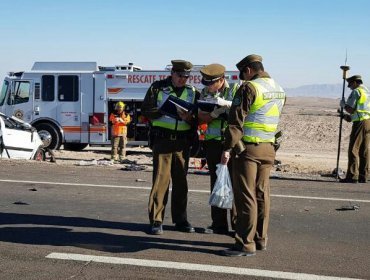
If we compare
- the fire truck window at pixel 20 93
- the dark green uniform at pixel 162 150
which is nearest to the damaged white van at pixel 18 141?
the fire truck window at pixel 20 93

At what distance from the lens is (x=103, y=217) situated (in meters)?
7.40

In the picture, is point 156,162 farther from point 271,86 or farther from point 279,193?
point 279,193

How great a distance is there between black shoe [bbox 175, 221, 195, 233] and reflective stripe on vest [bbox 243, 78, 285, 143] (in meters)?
1.58

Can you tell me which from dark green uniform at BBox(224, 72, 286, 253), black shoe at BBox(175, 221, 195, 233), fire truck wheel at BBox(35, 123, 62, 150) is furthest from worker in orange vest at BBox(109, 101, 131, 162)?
dark green uniform at BBox(224, 72, 286, 253)

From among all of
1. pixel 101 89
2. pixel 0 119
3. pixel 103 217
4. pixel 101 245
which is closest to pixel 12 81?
pixel 101 89

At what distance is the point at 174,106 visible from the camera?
6266 mm

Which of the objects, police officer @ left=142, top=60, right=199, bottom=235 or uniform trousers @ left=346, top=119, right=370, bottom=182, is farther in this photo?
uniform trousers @ left=346, top=119, right=370, bottom=182

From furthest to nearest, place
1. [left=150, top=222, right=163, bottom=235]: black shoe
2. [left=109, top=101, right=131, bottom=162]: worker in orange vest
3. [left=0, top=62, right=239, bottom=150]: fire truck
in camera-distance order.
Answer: [left=0, top=62, right=239, bottom=150]: fire truck < [left=109, top=101, right=131, bottom=162]: worker in orange vest < [left=150, top=222, right=163, bottom=235]: black shoe

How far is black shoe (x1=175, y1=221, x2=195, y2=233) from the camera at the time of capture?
261 inches

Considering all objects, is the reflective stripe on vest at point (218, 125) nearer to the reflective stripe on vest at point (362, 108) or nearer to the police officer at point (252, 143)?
the police officer at point (252, 143)

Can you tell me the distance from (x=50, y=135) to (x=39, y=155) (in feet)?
14.8

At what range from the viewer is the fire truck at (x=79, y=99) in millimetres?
18781

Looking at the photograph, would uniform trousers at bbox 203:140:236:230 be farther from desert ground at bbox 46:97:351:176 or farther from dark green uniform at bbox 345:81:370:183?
desert ground at bbox 46:97:351:176

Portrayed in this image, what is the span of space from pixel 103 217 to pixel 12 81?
13.3 meters
